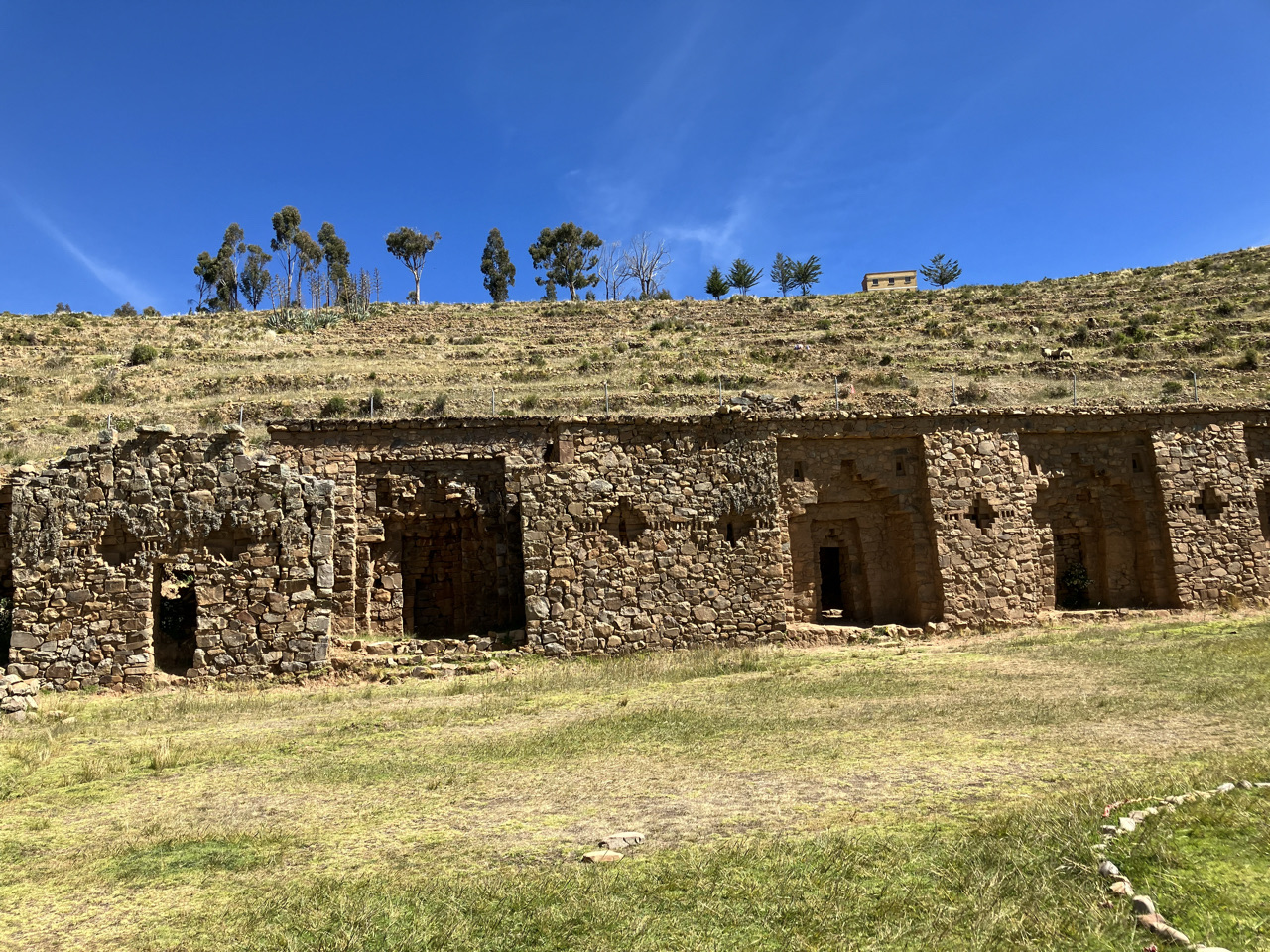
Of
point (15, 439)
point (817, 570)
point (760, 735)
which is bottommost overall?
point (760, 735)

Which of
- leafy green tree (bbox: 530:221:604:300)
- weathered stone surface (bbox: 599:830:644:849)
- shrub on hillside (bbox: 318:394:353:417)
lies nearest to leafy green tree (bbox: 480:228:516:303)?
leafy green tree (bbox: 530:221:604:300)

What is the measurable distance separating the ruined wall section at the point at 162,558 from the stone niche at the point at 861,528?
907cm

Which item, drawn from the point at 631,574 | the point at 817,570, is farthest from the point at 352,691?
the point at 817,570

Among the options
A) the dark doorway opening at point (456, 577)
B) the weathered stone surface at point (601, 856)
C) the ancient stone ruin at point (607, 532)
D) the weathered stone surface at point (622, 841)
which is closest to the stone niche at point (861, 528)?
the ancient stone ruin at point (607, 532)

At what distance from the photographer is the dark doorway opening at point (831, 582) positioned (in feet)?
62.1

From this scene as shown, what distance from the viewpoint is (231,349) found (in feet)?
141

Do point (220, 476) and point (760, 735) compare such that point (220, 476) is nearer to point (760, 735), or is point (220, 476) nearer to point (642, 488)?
point (642, 488)

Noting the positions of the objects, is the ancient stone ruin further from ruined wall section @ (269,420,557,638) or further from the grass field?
the grass field

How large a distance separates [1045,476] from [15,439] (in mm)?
29697

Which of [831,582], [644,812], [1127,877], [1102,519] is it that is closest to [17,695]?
[644,812]

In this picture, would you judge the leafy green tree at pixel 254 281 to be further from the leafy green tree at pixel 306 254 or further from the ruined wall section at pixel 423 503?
the ruined wall section at pixel 423 503

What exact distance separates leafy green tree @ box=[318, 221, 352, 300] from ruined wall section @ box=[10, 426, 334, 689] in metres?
55.6

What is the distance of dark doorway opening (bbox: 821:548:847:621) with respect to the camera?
62.1ft

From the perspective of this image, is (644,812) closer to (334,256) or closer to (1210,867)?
(1210,867)
